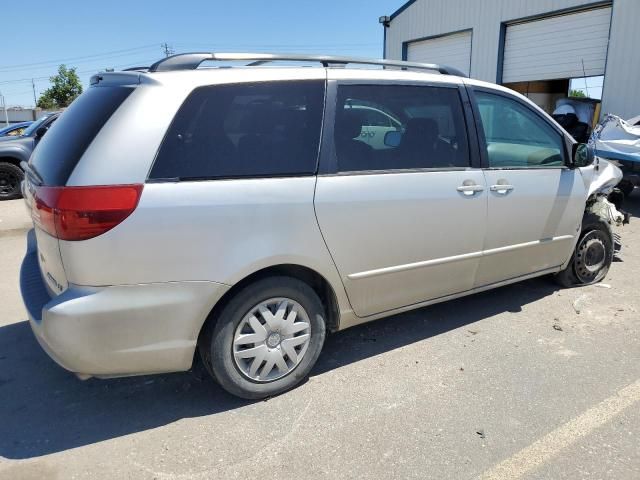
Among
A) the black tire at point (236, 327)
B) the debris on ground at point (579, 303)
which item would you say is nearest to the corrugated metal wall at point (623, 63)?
the debris on ground at point (579, 303)

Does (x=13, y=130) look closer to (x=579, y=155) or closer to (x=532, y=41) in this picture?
(x=579, y=155)

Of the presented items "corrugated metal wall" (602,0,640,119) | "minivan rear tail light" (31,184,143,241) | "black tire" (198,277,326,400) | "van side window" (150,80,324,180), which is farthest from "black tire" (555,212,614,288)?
"corrugated metal wall" (602,0,640,119)

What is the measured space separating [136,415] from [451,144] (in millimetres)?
2587

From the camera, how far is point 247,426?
8.90 ft

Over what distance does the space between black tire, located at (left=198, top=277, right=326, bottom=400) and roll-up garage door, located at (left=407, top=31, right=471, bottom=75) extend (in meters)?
14.5

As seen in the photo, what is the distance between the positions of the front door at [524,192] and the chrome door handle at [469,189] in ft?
0.34

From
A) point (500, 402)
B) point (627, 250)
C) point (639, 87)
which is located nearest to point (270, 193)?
point (500, 402)

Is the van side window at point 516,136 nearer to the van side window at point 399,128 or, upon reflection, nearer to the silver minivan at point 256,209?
the silver minivan at point 256,209

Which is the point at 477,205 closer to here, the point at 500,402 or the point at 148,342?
the point at 500,402

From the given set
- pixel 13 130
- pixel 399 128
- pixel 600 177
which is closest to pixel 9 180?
pixel 13 130

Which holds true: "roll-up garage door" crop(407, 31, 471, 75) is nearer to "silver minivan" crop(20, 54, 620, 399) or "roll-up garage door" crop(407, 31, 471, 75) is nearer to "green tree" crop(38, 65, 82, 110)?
"silver minivan" crop(20, 54, 620, 399)

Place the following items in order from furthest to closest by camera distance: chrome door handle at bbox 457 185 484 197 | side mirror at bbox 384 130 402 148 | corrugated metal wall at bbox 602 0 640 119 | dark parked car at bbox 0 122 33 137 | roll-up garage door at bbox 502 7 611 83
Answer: roll-up garage door at bbox 502 7 611 83, corrugated metal wall at bbox 602 0 640 119, dark parked car at bbox 0 122 33 137, chrome door handle at bbox 457 185 484 197, side mirror at bbox 384 130 402 148

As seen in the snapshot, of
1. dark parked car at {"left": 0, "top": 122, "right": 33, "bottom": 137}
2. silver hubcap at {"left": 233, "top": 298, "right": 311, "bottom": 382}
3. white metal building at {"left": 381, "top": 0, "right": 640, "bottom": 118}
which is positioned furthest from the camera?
white metal building at {"left": 381, "top": 0, "right": 640, "bottom": 118}

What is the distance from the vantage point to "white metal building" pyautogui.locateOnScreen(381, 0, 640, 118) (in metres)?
11.4
